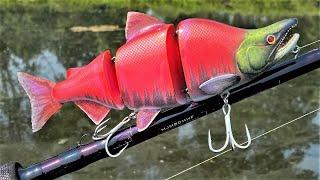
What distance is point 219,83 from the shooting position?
86cm

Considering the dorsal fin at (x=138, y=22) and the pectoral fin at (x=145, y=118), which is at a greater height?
the dorsal fin at (x=138, y=22)

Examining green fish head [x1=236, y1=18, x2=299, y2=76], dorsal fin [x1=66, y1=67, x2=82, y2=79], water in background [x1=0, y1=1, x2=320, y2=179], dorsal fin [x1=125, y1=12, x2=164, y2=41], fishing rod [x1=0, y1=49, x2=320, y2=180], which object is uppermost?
dorsal fin [x1=125, y1=12, x2=164, y2=41]

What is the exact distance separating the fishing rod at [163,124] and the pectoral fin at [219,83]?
0.17 ft

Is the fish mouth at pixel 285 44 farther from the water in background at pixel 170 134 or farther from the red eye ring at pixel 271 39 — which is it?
the water in background at pixel 170 134

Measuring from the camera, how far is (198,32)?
86 centimetres

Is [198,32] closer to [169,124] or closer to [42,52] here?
[169,124]

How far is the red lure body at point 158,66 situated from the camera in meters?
0.85

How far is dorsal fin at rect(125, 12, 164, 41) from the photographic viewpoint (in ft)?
2.93

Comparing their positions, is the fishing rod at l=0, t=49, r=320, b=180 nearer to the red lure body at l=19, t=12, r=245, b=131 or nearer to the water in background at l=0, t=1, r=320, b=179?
the red lure body at l=19, t=12, r=245, b=131

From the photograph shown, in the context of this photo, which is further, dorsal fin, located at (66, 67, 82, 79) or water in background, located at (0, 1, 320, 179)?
water in background, located at (0, 1, 320, 179)

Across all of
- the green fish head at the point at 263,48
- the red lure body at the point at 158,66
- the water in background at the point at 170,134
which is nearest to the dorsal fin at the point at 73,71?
the red lure body at the point at 158,66

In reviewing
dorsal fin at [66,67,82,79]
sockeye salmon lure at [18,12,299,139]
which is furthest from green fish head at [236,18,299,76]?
dorsal fin at [66,67,82,79]

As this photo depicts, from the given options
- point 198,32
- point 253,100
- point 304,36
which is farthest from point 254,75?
point 304,36

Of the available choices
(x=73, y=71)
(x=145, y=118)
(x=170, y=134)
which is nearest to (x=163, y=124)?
(x=145, y=118)
